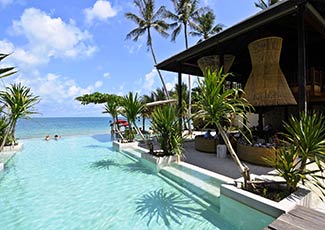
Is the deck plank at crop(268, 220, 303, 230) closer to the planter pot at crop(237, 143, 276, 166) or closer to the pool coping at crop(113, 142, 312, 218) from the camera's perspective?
the pool coping at crop(113, 142, 312, 218)

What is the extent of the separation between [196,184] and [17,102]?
6419 mm

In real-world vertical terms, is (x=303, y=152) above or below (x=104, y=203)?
above

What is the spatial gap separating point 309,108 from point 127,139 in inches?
349

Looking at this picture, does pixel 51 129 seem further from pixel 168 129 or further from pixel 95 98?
pixel 168 129

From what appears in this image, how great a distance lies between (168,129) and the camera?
6828 mm

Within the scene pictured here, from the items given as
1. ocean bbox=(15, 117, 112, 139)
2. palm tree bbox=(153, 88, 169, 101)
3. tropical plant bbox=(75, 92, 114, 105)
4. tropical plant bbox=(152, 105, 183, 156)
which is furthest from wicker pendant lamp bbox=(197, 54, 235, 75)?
palm tree bbox=(153, 88, 169, 101)

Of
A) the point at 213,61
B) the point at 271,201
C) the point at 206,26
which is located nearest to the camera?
the point at 271,201

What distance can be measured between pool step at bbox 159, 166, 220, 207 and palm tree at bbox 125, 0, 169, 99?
13735 mm

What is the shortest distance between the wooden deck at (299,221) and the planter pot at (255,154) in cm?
286

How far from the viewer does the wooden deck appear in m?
2.60

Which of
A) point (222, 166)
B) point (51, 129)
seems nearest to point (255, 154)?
point (222, 166)

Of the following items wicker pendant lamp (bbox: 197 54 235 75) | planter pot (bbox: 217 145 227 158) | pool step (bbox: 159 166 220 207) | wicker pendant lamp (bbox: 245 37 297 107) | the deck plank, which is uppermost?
wicker pendant lamp (bbox: 197 54 235 75)

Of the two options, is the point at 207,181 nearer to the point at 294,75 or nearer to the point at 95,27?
the point at 294,75

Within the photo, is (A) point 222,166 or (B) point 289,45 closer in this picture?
(A) point 222,166
